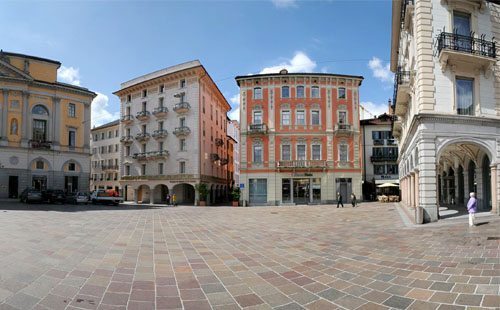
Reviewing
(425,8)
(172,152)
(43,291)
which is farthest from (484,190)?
(172,152)

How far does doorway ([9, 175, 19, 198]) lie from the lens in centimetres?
3523

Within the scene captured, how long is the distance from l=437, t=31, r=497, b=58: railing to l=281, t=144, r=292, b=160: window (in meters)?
20.4

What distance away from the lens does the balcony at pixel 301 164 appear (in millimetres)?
33125

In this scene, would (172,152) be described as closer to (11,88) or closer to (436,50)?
(11,88)

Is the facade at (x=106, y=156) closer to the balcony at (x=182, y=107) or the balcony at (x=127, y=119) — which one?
the balcony at (x=127, y=119)

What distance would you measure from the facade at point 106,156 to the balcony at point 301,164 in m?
38.3

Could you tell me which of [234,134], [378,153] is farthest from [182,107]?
[378,153]

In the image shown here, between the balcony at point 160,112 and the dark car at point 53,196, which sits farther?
the balcony at point 160,112

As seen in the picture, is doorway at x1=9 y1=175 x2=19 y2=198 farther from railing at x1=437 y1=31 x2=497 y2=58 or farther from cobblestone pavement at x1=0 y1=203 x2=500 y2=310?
railing at x1=437 y1=31 x2=497 y2=58

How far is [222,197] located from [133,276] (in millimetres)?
41870

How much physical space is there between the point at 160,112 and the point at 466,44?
107 ft

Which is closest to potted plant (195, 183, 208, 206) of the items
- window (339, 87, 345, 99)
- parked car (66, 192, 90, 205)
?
parked car (66, 192, 90, 205)

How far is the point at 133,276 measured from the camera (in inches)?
225

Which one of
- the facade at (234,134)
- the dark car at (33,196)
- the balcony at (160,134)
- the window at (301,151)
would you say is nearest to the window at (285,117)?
the window at (301,151)
